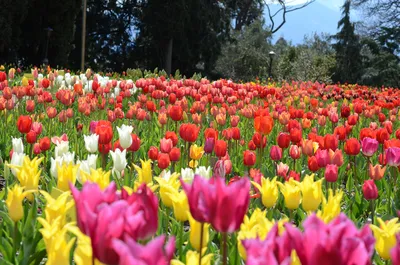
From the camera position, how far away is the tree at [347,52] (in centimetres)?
3666

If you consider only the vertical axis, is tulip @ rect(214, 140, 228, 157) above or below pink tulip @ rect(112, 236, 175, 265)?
below

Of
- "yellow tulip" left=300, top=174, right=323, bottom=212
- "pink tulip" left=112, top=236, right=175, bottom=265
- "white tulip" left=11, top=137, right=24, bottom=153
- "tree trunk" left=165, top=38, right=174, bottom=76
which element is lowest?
"white tulip" left=11, top=137, right=24, bottom=153

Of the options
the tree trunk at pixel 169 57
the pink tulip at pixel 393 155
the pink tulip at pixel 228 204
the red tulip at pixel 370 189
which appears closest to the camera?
the pink tulip at pixel 228 204

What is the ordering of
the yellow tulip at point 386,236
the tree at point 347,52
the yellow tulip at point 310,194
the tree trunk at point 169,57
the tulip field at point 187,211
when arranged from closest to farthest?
the tulip field at point 187,211
the yellow tulip at point 386,236
the yellow tulip at point 310,194
the tree trunk at point 169,57
the tree at point 347,52

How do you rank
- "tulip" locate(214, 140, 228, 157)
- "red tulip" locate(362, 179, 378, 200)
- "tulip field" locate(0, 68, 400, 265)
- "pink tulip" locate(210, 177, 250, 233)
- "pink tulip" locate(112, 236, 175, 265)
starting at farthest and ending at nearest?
"tulip" locate(214, 140, 228, 157), "red tulip" locate(362, 179, 378, 200), "pink tulip" locate(210, 177, 250, 233), "tulip field" locate(0, 68, 400, 265), "pink tulip" locate(112, 236, 175, 265)

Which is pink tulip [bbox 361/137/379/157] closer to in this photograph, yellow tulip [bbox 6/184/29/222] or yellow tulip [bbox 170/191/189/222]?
yellow tulip [bbox 170/191/189/222]

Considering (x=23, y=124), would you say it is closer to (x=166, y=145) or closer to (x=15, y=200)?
(x=166, y=145)

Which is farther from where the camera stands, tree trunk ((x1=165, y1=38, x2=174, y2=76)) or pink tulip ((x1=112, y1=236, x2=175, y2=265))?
tree trunk ((x1=165, y1=38, x2=174, y2=76))

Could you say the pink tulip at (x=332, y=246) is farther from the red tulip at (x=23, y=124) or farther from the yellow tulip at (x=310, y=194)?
the red tulip at (x=23, y=124)

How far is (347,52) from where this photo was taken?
124 feet

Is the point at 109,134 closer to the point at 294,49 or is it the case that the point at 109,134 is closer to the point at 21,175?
the point at 21,175

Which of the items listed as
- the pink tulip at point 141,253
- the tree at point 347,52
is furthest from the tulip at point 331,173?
the tree at point 347,52

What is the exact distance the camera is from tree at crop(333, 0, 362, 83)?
36.7 metres

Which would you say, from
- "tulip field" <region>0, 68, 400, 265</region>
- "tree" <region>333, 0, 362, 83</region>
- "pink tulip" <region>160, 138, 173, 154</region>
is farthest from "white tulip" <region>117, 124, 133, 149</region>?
"tree" <region>333, 0, 362, 83</region>
